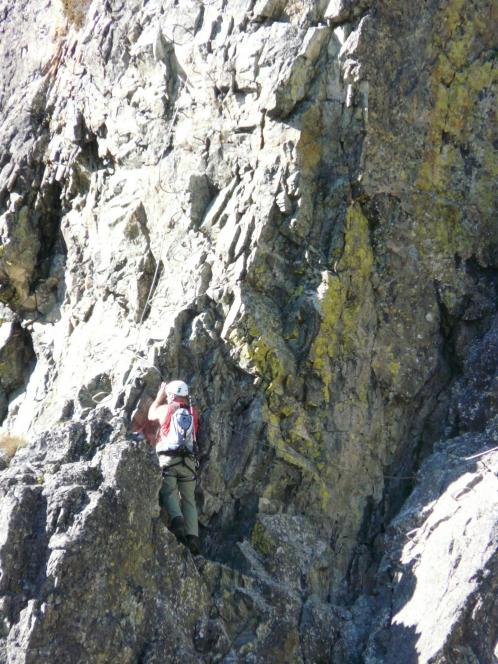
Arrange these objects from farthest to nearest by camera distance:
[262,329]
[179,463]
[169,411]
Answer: [262,329] < [169,411] < [179,463]

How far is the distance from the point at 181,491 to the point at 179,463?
410 mm

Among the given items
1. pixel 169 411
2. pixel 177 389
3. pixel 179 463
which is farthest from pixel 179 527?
pixel 177 389

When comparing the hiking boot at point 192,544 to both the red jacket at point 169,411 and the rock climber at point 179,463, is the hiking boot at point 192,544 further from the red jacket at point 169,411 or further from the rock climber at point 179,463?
the red jacket at point 169,411

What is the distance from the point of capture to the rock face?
46.3 feet

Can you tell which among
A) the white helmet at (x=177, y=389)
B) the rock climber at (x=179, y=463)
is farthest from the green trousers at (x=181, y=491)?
the white helmet at (x=177, y=389)

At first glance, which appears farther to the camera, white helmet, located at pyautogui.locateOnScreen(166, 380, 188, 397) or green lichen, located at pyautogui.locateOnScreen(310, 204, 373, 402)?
green lichen, located at pyautogui.locateOnScreen(310, 204, 373, 402)

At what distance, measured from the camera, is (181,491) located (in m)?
15.0

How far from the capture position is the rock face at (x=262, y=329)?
46.3ft

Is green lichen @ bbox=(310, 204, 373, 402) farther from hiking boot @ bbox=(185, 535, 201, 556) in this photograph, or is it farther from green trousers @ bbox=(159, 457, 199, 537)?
hiking boot @ bbox=(185, 535, 201, 556)

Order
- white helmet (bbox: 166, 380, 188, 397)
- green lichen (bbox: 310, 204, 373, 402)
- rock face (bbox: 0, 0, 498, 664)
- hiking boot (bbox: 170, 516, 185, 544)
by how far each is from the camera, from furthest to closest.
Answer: green lichen (bbox: 310, 204, 373, 402) → white helmet (bbox: 166, 380, 188, 397) → hiking boot (bbox: 170, 516, 185, 544) → rock face (bbox: 0, 0, 498, 664)

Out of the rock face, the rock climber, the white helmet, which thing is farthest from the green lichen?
the rock climber

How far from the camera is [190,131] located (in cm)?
1798

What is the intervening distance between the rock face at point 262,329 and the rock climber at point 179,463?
0.49 metres

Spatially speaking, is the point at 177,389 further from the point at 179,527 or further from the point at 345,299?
the point at 345,299
